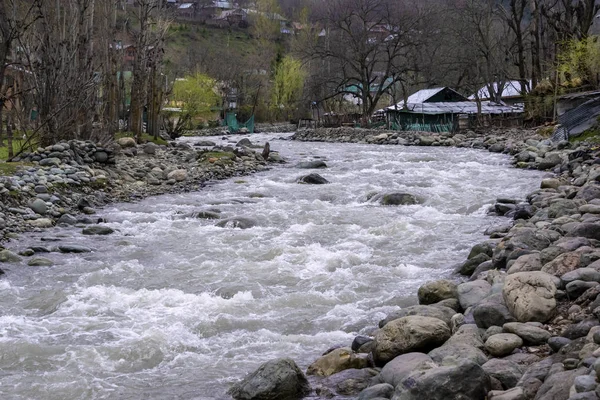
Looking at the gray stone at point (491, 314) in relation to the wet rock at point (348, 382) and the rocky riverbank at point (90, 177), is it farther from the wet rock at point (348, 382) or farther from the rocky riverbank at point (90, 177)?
the rocky riverbank at point (90, 177)

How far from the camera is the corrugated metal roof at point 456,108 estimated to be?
136 feet

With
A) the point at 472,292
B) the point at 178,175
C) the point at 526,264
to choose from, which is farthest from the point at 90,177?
the point at 526,264

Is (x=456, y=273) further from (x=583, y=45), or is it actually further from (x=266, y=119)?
(x=266, y=119)

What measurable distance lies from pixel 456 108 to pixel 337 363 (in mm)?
38566

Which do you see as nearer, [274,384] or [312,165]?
[274,384]

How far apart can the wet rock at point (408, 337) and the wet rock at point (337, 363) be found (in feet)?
0.51

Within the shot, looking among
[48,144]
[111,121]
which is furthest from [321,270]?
[111,121]

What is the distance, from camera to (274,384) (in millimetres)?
5484

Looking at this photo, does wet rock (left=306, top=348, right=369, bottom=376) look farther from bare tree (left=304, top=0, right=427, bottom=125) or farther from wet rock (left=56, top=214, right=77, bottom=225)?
bare tree (left=304, top=0, right=427, bottom=125)

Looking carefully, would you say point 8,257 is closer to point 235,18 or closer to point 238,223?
point 238,223

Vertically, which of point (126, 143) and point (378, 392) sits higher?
point (126, 143)

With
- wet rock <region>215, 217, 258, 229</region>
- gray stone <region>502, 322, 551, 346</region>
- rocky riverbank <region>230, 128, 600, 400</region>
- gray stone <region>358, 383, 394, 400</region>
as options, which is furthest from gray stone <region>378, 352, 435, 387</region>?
wet rock <region>215, 217, 258, 229</region>

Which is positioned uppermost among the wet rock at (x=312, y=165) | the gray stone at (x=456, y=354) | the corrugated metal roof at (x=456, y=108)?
the corrugated metal roof at (x=456, y=108)

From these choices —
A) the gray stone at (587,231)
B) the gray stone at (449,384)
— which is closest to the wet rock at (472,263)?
the gray stone at (587,231)
